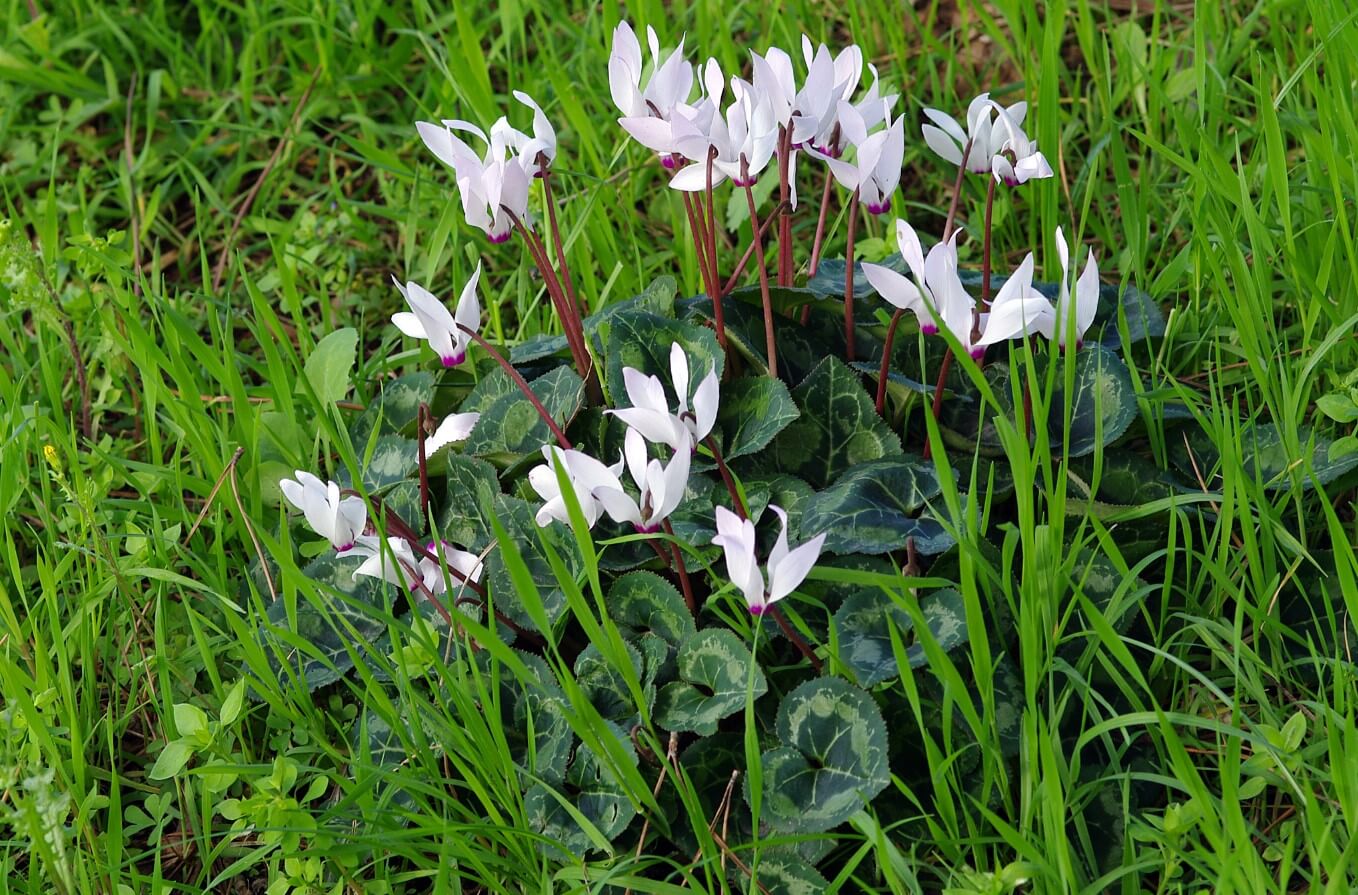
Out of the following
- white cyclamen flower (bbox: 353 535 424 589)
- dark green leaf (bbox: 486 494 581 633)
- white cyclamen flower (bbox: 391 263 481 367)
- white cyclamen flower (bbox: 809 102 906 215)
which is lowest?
dark green leaf (bbox: 486 494 581 633)

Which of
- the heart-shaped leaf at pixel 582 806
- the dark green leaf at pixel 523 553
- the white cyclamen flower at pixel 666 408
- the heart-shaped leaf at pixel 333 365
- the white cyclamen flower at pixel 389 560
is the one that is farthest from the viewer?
the heart-shaped leaf at pixel 333 365

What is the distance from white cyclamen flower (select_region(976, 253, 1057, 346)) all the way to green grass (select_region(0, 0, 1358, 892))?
0.17m

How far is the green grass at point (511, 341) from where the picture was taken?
1731mm

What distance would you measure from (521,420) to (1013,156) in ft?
2.85

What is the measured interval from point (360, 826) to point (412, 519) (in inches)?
20.0

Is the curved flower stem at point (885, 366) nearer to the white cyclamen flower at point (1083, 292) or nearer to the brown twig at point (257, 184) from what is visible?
the white cyclamen flower at point (1083, 292)

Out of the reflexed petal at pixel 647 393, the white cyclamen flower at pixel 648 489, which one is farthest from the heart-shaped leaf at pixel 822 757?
the reflexed petal at pixel 647 393

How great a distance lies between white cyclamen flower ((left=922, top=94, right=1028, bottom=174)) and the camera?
203cm

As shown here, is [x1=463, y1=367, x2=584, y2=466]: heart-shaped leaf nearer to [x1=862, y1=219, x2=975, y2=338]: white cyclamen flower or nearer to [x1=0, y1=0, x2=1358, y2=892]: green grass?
[x1=0, y1=0, x2=1358, y2=892]: green grass

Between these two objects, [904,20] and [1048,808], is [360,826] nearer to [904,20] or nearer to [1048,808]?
[1048,808]

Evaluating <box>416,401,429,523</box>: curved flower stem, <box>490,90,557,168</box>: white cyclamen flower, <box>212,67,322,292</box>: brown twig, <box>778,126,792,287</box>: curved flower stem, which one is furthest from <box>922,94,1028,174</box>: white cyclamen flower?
<box>212,67,322,292</box>: brown twig

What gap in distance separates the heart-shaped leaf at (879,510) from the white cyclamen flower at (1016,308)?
0.25m

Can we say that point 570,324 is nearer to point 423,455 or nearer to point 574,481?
point 423,455

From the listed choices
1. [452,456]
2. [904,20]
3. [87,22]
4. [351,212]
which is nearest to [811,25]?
[904,20]
